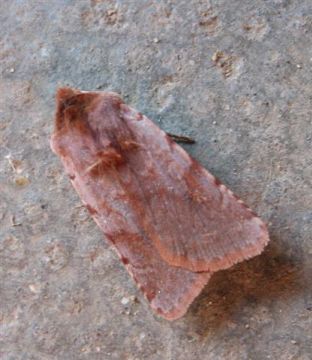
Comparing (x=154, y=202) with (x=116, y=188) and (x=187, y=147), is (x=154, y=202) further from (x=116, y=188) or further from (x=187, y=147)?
(x=187, y=147)

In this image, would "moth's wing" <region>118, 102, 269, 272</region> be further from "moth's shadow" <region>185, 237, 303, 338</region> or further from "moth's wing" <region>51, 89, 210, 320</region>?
"moth's shadow" <region>185, 237, 303, 338</region>

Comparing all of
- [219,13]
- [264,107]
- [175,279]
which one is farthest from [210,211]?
[219,13]

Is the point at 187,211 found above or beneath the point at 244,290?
above

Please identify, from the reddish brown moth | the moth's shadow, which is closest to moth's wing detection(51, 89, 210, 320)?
the reddish brown moth

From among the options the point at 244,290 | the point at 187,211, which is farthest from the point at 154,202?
the point at 244,290

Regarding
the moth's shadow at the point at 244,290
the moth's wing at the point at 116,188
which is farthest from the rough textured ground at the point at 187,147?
the moth's wing at the point at 116,188

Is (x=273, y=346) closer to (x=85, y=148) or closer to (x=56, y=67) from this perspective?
(x=85, y=148)
